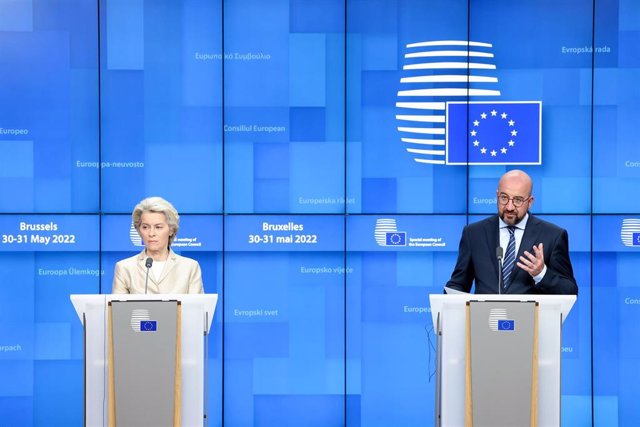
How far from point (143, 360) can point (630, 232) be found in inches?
151

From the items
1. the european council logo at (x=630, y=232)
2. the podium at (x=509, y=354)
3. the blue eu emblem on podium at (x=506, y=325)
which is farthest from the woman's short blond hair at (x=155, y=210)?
the european council logo at (x=630, y=232)

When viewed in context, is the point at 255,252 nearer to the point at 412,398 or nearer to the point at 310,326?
the point at 310,326

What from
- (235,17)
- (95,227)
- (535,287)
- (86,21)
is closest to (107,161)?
(95,227)

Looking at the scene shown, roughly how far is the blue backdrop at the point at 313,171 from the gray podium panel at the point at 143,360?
2.55m

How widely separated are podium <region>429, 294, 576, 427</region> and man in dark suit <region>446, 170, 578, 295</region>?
2.04ft

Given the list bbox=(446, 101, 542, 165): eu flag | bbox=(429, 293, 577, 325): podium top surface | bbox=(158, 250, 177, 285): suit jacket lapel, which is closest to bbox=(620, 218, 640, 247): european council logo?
bbox=(446, 101, 542, 165): eu flag

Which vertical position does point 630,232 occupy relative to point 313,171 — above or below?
below

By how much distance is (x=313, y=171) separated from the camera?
19.5 ft

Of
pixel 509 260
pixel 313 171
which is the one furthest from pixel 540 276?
pixel 313 171

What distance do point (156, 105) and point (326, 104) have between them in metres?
1.20

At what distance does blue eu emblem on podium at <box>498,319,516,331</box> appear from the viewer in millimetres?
3359

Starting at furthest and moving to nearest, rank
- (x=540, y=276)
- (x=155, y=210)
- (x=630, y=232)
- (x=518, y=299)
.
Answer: (x=630, y=232) < (x=155, y=210) < (x=540, y=276) < (x=518, y=299)

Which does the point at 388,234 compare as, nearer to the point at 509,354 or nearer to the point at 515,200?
the point at 515,200

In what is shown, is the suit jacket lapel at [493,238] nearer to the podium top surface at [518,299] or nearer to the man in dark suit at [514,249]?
the man in dark suit at [514,249]
